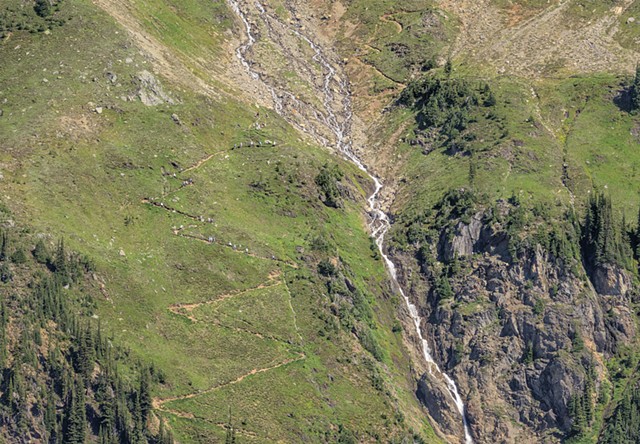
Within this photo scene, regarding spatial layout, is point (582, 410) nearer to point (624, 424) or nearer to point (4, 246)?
point (624, 424)

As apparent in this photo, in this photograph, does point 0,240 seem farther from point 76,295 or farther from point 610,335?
point 610,335

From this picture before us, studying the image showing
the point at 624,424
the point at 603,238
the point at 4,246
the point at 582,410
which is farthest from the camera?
the point at 603,238

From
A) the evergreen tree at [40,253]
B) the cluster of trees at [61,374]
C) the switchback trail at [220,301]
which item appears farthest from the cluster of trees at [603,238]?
the evergreen tree at [40,253]

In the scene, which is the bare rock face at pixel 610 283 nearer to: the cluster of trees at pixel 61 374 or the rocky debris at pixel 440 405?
the rocky debris at pixel 440 405

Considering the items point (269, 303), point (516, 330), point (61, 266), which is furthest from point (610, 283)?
point (61, 266)

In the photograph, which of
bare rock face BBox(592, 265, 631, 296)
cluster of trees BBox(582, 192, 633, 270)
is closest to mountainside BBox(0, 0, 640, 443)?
bare rock face BBox(592, 265, 631, 296)

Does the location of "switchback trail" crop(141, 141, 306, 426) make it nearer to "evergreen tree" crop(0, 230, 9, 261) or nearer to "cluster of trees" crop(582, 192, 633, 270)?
"evergreen tree" crop(0, 230, 9, 261)
